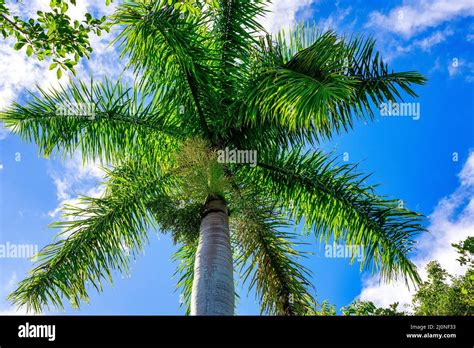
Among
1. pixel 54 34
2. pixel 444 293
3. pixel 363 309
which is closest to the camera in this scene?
pixel 54 34

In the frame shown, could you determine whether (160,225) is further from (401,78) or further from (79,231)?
(401,78)

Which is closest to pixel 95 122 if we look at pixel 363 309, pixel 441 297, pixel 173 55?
pixel 173 55

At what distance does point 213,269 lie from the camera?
718 cm

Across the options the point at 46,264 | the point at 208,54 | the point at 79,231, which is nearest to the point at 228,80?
the point at 208,54

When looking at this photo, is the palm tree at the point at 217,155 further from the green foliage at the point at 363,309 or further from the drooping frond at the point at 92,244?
the green foliage at the point at 363,309

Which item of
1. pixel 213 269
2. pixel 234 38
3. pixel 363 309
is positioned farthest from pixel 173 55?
pixel 363 309

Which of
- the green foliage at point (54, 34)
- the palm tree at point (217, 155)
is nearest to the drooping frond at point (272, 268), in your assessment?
the palm tree at point (217, 155)

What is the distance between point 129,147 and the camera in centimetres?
949

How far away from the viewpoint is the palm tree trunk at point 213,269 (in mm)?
6684

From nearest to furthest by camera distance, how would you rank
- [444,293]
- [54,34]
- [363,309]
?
[54,34]
[363,309]
[444,293]

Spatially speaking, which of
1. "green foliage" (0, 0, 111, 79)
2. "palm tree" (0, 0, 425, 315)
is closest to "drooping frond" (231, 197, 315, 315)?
"palm tree" (0, 0, 425, 315)

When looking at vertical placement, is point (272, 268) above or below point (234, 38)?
below

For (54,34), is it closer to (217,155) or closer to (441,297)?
(217,155)

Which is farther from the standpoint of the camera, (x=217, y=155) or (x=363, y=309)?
(x=363, y=309)
